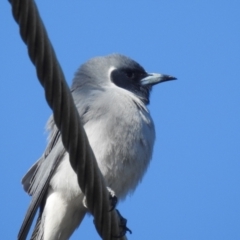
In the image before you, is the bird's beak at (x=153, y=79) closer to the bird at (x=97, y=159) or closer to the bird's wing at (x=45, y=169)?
the bird at (x=97, y=159)

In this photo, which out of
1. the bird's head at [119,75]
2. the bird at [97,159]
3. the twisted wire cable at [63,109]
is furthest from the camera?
the bird's head at [119,75]

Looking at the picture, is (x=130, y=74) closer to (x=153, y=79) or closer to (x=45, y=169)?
(x=153, y=79)

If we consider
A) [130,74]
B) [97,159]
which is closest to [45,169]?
[97,159]

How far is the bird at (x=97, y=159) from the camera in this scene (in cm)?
569

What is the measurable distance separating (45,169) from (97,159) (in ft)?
1.57

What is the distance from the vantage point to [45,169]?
578 centimetres

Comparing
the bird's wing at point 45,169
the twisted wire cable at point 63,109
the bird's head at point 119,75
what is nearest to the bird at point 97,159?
the bird's wing at point 45,169

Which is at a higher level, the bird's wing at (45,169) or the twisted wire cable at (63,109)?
the twisted wire cable at (63,109)

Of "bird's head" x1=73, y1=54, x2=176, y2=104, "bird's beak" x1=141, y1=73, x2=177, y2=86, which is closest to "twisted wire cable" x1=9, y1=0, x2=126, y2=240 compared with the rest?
"bird's head" x1=73, y1=54, x2=176, y2=104

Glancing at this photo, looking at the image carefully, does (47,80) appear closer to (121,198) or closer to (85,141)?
(85,141)

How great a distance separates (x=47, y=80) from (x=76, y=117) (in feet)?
0.96

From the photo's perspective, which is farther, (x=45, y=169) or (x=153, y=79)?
(x=153, y=79)

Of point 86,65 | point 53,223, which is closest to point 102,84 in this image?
point 86,65

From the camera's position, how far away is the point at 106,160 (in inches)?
224
